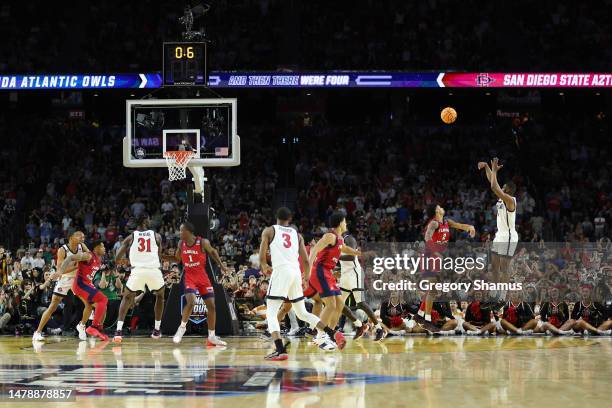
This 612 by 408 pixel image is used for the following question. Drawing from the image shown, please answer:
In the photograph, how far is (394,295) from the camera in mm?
15656

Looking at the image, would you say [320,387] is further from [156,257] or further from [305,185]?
[305,185]

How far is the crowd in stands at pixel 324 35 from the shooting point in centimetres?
2631

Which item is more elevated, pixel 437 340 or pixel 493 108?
pixel 493 108

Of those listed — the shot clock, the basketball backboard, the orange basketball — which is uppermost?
the orange basketball

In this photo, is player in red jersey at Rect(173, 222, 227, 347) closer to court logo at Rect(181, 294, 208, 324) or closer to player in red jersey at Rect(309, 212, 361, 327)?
court logo at Rect(181, 294, 208, 324)

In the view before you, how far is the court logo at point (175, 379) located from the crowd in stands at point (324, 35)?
15.6 metres

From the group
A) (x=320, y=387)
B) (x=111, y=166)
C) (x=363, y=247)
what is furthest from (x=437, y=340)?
(x=111, y=166)

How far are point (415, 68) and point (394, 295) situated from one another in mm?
11527

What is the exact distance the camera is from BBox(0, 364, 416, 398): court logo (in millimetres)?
8797

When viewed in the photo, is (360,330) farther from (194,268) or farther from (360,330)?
(194,268)

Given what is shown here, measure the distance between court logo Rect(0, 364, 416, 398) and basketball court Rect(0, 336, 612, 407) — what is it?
0.01 m

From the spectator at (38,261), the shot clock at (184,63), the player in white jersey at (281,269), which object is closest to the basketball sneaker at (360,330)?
the player in white jersey at (281,269)

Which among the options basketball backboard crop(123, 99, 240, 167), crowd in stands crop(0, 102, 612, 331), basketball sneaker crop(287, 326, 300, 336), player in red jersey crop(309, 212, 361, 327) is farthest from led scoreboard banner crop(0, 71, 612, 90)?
player in red jersey crop(309, 212, 361, 327)

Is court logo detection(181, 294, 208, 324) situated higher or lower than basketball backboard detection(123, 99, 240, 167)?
lower
